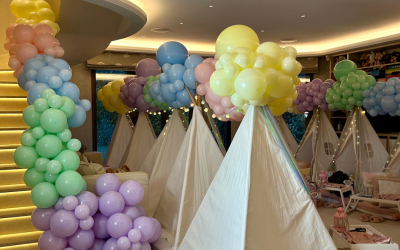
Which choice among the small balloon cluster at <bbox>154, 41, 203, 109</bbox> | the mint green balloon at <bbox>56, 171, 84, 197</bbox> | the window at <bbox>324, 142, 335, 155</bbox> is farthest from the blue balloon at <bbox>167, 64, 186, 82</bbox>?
the window at <bbox>324, 142, 335, 155</bbox>

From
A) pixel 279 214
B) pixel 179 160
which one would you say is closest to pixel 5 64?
pixel 179 160

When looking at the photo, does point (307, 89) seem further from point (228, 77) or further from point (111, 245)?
point (111, 245)

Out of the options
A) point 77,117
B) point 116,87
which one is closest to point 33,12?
point 77,117

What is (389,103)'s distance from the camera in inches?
201

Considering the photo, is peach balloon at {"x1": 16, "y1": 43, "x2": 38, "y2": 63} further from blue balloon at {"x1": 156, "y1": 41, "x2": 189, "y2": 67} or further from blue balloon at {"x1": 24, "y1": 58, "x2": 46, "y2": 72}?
blue balloon at {"x1": 156, "y1": 41, "x2": 189, "y2": 67}

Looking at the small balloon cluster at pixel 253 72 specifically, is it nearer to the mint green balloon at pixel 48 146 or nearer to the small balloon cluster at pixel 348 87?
the mint green balloon at pixel 48 146

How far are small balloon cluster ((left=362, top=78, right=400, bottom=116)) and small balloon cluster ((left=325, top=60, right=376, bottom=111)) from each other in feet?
0.47

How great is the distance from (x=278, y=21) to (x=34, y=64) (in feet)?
12.8

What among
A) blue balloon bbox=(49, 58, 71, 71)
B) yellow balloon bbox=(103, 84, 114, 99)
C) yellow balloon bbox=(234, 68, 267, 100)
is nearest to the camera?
yellow balloon bbox=(234, 68, 267, 100)

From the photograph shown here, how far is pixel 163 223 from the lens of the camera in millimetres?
4250

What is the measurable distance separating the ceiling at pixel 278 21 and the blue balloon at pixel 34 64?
186 centimetres

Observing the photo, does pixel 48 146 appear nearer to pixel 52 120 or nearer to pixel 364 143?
pixel 52 120

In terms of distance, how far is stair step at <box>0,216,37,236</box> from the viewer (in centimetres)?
334

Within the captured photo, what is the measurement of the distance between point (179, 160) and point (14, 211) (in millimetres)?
1715
